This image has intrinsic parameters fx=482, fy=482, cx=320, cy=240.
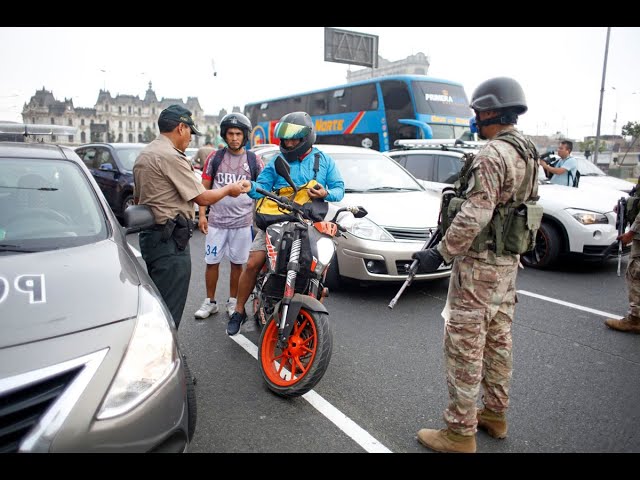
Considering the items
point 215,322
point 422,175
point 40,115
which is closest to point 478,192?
point 215,322

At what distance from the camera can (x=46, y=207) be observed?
278 cm

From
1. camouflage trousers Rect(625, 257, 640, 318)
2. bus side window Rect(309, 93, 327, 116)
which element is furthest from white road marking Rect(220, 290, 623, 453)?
bus side window Rect(309, 93, 327, 116)

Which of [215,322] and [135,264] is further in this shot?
[215,322]

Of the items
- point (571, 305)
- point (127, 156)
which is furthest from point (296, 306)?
point (127, 156)

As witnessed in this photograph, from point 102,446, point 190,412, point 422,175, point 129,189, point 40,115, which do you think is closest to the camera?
point 102,446

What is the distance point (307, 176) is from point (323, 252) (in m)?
0.75

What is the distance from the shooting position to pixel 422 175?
8.32 metres

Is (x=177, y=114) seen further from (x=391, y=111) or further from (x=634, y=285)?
(x=391, y=111)

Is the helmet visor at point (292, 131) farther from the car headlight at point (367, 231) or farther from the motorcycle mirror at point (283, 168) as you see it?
A: the car headlight at point (367, 231)

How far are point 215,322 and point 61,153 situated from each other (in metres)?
2.05

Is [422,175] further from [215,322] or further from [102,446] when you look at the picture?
[102,446]

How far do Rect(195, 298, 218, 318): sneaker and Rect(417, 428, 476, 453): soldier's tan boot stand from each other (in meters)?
2.65

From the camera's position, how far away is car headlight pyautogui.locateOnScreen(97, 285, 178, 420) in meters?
1.73

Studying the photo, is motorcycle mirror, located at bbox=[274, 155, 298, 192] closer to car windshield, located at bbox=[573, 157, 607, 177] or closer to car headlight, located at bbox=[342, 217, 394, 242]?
car headlight, located at bbox=[342, 217, 394, 242]
